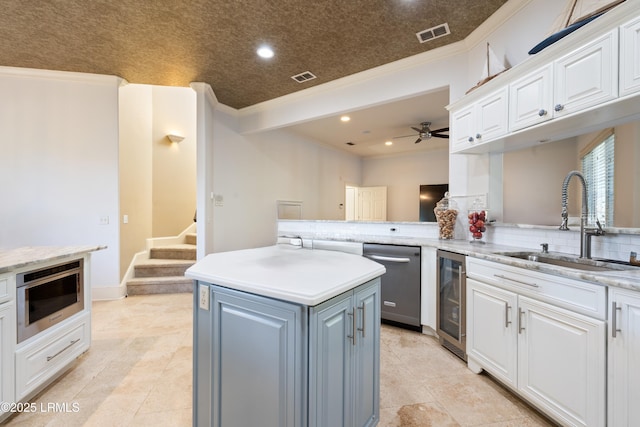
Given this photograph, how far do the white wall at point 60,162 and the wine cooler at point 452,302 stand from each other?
160 inches

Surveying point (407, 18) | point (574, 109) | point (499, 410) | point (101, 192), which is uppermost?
point (407, 18)

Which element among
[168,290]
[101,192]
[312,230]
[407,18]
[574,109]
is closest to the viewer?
[574,109]

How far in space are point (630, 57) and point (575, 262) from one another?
3.80ft

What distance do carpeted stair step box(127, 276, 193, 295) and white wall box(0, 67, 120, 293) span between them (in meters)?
0.27

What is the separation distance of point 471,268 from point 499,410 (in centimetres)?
88

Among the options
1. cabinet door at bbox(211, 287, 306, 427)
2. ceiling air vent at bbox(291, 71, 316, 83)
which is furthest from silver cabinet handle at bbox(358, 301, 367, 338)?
ceiling air vent at bbox(291, 71, 316, 83)

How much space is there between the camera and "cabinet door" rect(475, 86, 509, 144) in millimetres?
2084

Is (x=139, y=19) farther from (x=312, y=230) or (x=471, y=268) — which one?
(x=471, y=268)

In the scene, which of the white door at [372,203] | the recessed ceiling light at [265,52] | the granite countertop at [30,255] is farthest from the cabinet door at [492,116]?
the white door at [372,203]

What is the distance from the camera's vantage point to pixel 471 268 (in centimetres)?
208

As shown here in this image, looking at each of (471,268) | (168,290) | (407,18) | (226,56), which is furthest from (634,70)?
(168,290)

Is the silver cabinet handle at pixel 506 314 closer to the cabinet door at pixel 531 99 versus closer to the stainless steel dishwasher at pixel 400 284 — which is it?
the stainless steel dishwasher at pixel 400 284

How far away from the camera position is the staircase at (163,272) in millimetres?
4016

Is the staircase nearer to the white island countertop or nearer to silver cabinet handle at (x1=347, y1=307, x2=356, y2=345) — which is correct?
the white island countertop
